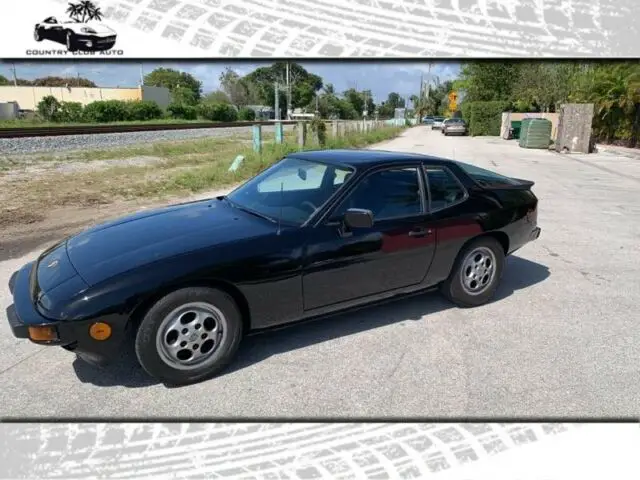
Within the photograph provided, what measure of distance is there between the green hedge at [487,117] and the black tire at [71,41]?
2810 cm

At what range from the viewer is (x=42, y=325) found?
245cm

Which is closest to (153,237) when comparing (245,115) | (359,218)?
(359,218)

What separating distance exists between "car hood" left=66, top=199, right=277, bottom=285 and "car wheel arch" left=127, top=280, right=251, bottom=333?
206 millimetres

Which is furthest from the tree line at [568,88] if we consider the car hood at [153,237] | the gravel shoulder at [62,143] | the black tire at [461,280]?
the gravel shoulder at [62,143]

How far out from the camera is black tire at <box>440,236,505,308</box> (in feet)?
12.8

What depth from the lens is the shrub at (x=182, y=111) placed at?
5244 cm

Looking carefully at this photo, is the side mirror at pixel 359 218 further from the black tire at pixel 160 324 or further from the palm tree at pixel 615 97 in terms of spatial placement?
the palm tree at pixel 615 97

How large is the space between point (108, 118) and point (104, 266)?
45.1m

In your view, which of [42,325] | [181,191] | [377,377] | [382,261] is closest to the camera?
[42,325]

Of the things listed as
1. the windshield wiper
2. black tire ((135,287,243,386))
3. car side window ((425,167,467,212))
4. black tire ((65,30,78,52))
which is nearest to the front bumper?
black tire ((135,287,243,386))

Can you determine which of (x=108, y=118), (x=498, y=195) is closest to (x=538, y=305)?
(x=498, y=195)

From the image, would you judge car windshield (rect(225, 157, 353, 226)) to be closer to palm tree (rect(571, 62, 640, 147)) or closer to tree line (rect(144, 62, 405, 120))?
palm tree (rect(571, 62, 640, 147))

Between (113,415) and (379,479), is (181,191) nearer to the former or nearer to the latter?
(113,415)

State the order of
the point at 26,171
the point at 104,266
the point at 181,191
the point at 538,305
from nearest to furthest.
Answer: the point at 104,266 < the point at 538,305 < the point at 181,191 < the point at 26,171
